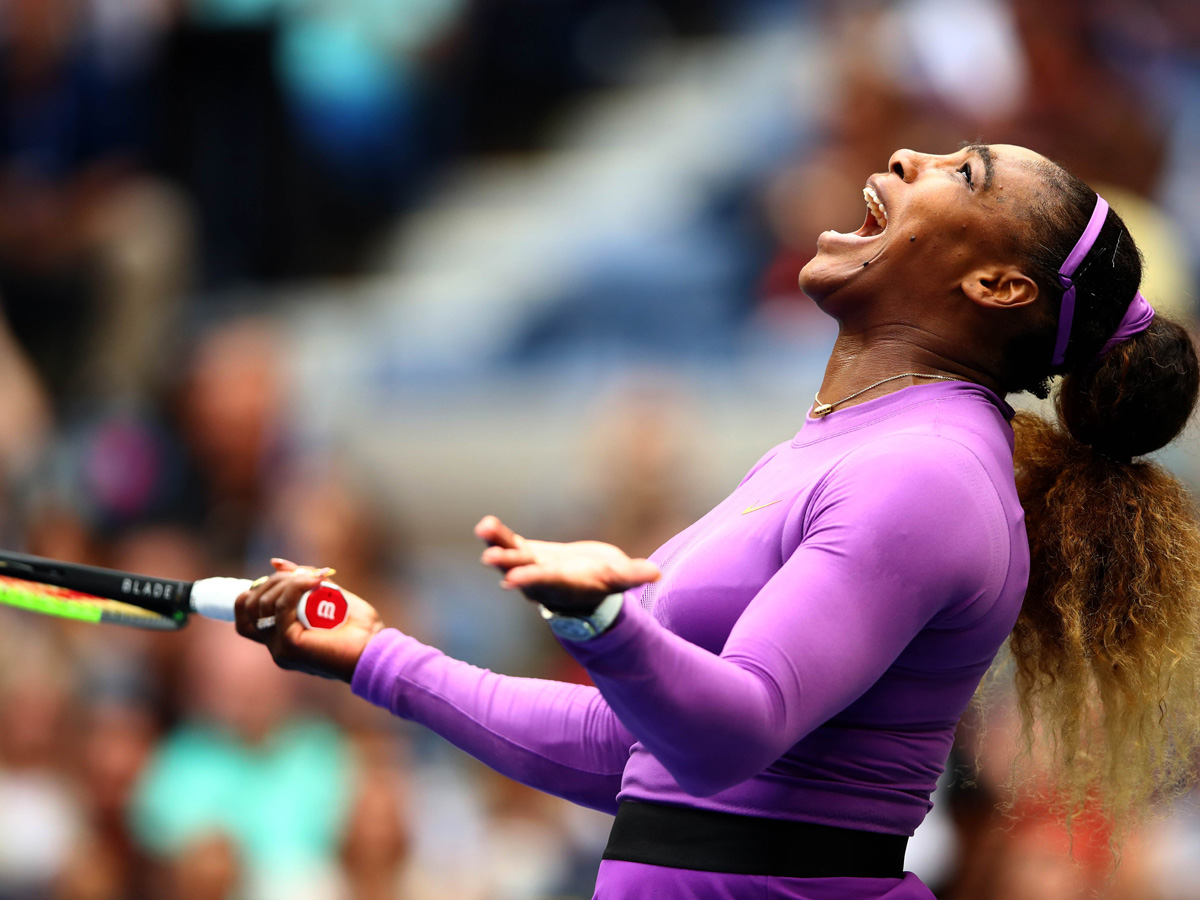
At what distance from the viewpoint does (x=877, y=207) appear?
1.98m

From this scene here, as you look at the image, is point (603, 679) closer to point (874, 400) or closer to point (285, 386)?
point (874, 400)

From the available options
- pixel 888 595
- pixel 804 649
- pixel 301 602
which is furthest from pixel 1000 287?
pixel 301 602

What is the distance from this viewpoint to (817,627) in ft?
4.94

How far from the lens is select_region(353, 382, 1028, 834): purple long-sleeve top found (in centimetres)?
145

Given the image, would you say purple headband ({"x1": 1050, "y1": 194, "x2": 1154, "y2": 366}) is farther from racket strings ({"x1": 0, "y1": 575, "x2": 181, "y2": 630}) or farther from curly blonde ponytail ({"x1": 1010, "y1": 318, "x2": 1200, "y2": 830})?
racket strings ({"x1": 0, "y1": 575, "x2": 181, "y2": 630})

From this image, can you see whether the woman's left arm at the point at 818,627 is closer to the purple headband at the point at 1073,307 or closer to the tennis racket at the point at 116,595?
the purple headband at the point at 1073,307

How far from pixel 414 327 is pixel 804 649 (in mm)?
4947

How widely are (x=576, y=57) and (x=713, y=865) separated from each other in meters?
5.84

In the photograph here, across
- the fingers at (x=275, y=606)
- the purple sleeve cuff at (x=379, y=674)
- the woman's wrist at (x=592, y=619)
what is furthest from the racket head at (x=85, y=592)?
the woman's wrist at (x=592, y=619)

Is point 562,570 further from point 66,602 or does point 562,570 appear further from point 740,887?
point 66,602

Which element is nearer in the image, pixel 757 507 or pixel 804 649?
pixel 804 649

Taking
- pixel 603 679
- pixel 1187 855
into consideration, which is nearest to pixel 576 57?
pixel 1187 855

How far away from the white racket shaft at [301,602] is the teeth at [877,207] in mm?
872

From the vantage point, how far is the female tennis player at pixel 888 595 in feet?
4.87
